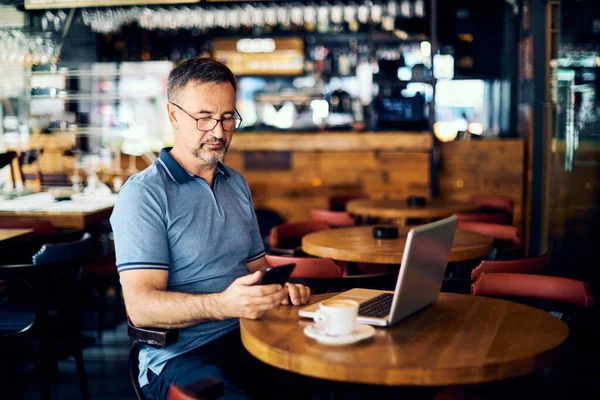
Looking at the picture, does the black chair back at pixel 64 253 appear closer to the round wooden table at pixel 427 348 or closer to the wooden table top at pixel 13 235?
the wooden table top at pixel 13 235

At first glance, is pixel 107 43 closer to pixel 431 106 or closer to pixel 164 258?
pixel 431 106

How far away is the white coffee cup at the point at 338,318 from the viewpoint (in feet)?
5.59

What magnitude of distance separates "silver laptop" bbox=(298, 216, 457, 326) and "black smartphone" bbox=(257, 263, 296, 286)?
109 mm

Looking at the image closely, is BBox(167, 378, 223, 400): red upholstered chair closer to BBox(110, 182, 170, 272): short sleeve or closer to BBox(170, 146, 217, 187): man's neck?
BBox(110, 182, 170, 272): short sleeve

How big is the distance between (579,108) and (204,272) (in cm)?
398

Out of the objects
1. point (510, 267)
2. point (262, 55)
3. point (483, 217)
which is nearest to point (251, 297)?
point (510, 267)

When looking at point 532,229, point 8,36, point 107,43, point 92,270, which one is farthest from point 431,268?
point 107,43

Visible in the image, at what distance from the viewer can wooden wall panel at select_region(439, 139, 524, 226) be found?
23.1 feet

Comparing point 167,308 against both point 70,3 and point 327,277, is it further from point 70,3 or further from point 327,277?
point 70,3

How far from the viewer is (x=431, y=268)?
6.33 feet

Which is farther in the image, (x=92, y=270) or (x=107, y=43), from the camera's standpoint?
(x=107, y=43)

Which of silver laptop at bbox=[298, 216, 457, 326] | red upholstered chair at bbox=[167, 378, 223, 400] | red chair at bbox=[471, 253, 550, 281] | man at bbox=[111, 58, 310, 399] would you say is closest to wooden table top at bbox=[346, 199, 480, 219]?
red chair at bbox=[471, 253, 550, 281]

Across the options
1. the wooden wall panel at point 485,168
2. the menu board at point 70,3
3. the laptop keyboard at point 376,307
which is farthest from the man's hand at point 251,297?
the wooden wall panel at point 485,168

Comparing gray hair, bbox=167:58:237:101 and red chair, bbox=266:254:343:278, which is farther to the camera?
red chair, bbox=266:254:343:278
